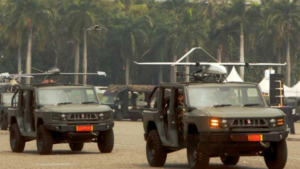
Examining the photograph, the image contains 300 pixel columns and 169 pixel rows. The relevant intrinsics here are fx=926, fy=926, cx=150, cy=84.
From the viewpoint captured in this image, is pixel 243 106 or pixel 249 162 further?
pixel 249 162

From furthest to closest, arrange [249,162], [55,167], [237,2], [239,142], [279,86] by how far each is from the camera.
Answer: [237,2], [279,86], [249,162], [55,167], [239,142]

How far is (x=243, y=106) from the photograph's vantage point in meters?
16.4

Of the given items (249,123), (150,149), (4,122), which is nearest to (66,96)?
(150,149)

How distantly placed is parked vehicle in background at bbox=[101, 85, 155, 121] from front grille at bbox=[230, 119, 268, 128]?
4113 centimetres

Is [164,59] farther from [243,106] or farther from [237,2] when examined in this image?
[243,106]

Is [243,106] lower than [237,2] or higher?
lower

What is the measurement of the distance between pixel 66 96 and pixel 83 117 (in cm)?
134

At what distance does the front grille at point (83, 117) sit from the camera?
21859mm

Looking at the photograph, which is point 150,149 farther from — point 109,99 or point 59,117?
point 109,99

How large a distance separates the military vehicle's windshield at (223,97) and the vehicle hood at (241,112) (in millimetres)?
480

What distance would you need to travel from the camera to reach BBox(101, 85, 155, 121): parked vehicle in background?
57.1m

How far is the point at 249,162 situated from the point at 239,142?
12.0ft

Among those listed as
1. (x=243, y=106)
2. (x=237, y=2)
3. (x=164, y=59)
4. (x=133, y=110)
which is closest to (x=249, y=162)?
(x=243, y=106)

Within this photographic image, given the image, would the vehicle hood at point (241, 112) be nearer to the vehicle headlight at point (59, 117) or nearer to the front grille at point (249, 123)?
the front grille at point (249, 123)
